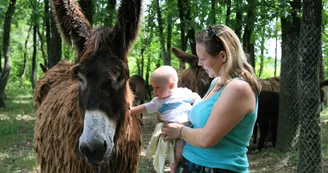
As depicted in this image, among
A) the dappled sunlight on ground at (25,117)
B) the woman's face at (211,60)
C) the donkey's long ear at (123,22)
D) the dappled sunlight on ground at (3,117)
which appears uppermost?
the donkey's long ear at (123,22)

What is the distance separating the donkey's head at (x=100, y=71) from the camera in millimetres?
2578

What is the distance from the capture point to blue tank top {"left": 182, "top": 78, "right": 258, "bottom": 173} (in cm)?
233

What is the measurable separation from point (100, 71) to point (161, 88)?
55 centimetres

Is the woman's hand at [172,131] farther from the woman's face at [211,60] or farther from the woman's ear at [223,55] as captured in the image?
the woman's ear at [223,55]

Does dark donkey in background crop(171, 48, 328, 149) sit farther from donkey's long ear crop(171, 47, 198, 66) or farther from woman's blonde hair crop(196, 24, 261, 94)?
woman's blonde hair crop(196, 24, 261, 94)

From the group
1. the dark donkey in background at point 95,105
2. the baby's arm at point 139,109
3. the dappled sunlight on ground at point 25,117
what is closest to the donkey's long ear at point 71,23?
the dark donkey in background at point 95,105

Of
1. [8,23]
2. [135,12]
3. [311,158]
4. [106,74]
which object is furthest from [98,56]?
[8,23]

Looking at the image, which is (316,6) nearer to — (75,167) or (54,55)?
(75,167)

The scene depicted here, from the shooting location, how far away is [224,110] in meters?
2.17

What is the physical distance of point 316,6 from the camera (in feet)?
17.4

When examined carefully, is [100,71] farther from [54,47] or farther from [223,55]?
[54,47]

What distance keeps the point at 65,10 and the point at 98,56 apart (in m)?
0.71

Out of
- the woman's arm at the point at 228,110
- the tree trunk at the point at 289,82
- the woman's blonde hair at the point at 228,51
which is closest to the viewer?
the woman's arm at the point at 228,110

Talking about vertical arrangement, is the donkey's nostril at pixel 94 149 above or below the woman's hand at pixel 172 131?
below
